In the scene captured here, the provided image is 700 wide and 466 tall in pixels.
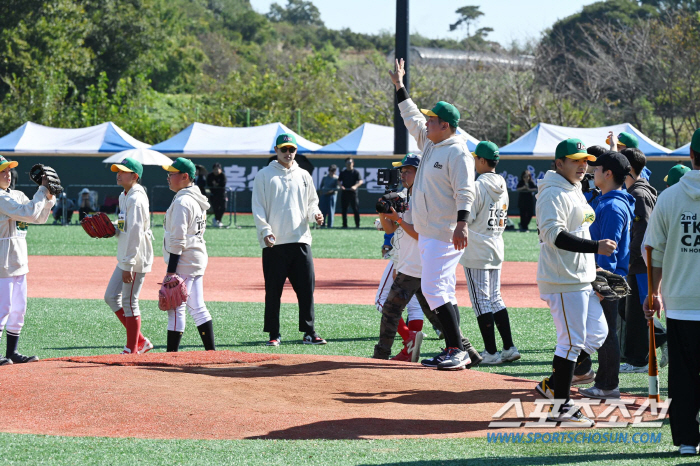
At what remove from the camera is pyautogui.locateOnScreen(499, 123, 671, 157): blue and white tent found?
95.2ft

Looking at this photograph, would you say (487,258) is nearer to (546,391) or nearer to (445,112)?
(445,112)

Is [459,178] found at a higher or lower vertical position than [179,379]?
higher

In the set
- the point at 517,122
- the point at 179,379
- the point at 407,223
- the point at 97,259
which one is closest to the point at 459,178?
the point at 407,223

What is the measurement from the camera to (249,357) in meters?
Result: 7.53

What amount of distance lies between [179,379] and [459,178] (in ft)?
8.69

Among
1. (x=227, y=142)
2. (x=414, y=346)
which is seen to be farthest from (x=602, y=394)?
(x=227, y=142)

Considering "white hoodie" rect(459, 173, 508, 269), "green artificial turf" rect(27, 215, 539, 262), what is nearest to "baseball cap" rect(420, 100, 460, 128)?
"white hoodie" rect(459, 173, 508, 269)

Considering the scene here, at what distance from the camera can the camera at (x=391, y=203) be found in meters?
7.52

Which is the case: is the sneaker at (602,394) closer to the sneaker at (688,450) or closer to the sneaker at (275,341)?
the sneaker at (688,450)

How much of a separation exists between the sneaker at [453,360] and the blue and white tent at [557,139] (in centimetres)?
2283

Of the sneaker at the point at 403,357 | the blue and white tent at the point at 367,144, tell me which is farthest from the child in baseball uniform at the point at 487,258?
the blue and white tent at the point at 367,144

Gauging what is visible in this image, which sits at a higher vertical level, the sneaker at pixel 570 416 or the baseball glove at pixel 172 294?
the baseball glove at pixel 172 294

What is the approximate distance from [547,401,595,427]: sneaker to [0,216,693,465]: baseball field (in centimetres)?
10

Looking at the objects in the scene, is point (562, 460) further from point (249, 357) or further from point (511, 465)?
point (249, 357)
